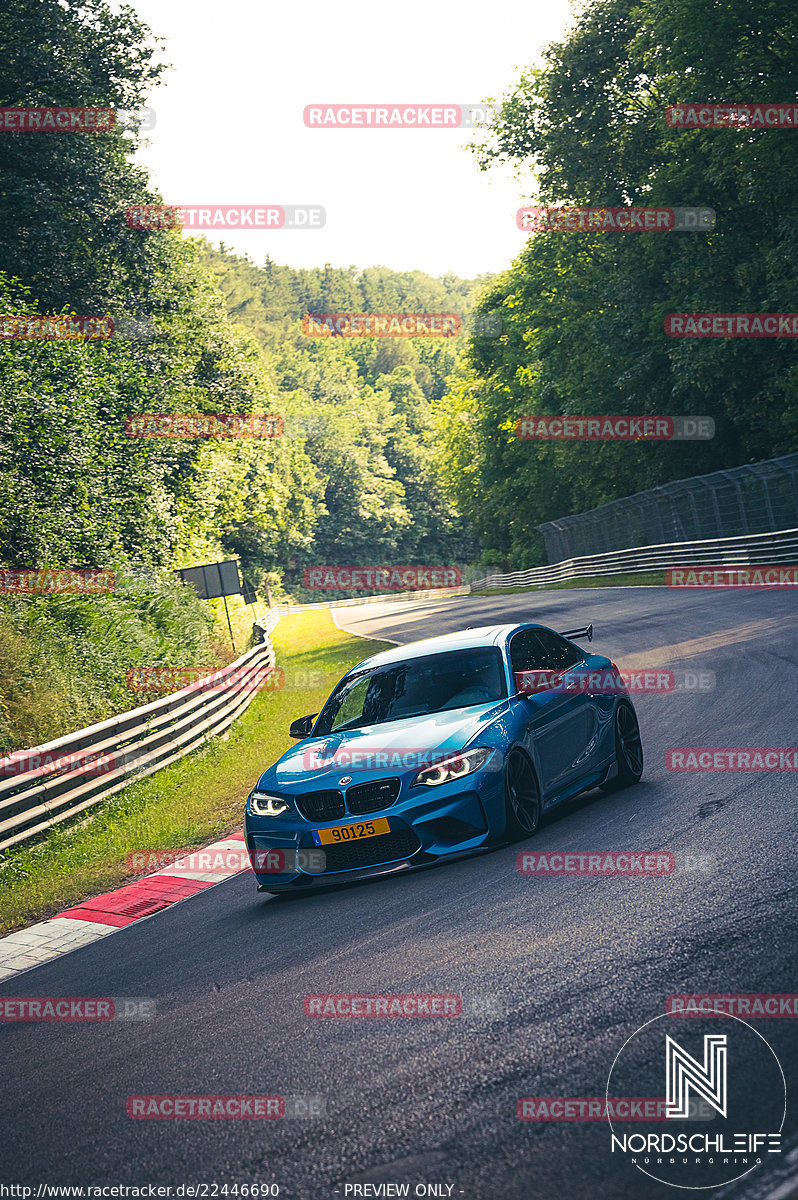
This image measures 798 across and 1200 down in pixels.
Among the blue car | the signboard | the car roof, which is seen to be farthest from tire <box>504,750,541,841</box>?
the signboard

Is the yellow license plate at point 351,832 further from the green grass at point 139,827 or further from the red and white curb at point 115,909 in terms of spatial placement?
the green grass at point 139,827

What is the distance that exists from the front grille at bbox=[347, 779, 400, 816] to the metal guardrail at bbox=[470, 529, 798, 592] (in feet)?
76.8

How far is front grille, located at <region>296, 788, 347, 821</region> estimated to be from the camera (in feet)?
24.7

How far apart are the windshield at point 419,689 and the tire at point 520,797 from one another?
0.65 m

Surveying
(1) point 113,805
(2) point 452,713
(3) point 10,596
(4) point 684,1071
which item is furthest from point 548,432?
(4) point 684,1071

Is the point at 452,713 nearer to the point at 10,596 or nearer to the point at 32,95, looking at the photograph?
the point at 10,596

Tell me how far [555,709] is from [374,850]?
6.41 ft

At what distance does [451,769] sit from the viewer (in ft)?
24.3

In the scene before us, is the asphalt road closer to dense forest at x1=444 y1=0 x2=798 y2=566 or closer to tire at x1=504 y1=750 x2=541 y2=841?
tire at x1=504 y1=750 x2=541 y2=841

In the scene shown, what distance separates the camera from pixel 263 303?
173 m

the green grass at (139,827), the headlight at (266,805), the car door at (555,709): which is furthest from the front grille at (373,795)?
the green grass at (139,827)

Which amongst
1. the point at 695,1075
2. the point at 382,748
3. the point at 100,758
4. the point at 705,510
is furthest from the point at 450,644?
the point at 705,510

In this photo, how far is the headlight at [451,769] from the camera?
24.2 feet

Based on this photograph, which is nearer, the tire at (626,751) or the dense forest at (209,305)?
the tire at (626,751)
